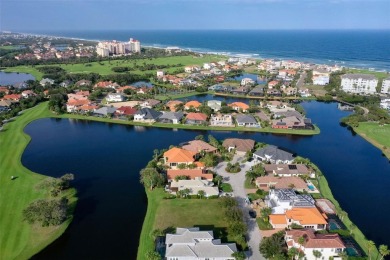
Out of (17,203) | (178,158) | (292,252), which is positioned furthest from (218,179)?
(17,203)

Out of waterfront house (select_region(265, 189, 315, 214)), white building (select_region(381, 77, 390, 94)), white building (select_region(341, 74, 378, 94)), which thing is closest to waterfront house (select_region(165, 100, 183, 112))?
waterfront house (select_region(265, 189, 315, 214))

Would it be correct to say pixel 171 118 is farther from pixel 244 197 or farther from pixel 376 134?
pixel 376 134

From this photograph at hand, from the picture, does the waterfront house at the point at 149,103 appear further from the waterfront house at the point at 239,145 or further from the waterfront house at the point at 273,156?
the waterfront house at the point at 273,156

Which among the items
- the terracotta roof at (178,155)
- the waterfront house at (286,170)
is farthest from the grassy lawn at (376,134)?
the terracotta roof at (178,155)

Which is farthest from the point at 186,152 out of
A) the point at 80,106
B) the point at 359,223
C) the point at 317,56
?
the point at 317,56

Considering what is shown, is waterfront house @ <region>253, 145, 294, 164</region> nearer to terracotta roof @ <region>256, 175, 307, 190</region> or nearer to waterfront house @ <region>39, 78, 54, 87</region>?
terracotta roof @ <region>256, 175, 307, 190</region>

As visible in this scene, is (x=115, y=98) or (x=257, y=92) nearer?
(x=115, y=98)
